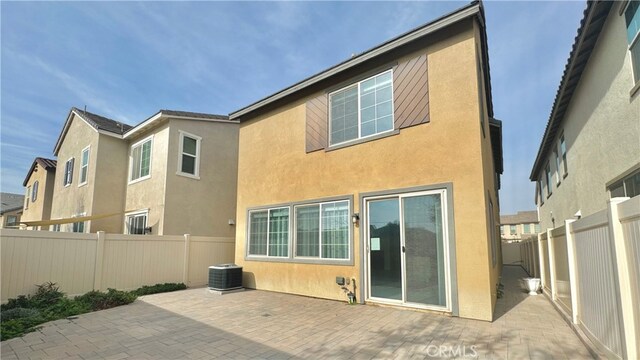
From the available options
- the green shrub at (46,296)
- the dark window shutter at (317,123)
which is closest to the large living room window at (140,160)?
the green shrub at (46,296)

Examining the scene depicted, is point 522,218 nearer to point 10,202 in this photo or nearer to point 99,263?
point 99,263

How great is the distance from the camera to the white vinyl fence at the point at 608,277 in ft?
9.40

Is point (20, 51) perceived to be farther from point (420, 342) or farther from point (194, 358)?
point (420, 342)

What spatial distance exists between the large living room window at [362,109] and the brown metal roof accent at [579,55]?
492 centimetres

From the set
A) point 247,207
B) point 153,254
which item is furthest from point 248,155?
point 153,254

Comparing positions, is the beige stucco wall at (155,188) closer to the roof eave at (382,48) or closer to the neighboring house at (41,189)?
the roof eave at (382,48)

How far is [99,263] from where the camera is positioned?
9.38 metres

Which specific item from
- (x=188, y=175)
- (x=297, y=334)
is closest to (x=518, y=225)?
(x=188, y=175)

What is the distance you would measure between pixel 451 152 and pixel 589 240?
287cm

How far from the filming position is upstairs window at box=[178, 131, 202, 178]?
13300mm

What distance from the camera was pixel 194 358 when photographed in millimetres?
4457

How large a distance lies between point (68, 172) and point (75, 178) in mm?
1860

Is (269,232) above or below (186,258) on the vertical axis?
above

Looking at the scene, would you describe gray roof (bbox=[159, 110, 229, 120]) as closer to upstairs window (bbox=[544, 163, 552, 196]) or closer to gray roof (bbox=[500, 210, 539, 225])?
upstairs window (bbox=[544, 163, 552, 196])
